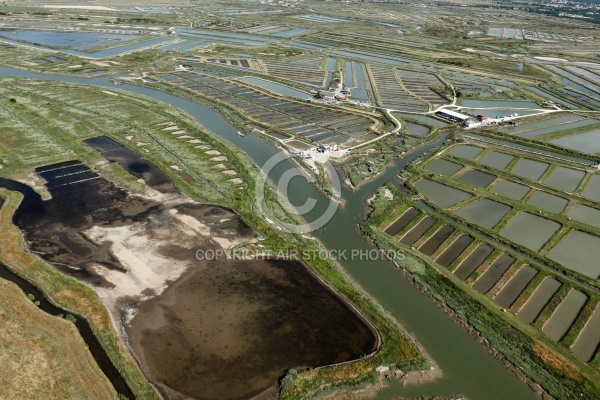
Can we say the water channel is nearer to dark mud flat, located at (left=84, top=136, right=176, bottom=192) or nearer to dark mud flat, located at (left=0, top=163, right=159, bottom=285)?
dark mud flat, located at (left=84, top=136, right=176, bottom=192)

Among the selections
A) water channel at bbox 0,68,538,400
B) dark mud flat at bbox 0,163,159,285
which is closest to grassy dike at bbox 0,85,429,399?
dark mud flat at bbox 0,163,159,285

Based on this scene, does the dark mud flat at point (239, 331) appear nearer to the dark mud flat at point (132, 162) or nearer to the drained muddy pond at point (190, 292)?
the drained muddy pond at point (190, 292)

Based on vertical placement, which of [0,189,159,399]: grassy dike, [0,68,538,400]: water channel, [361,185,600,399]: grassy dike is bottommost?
[0,189,159,399]: grassy dike

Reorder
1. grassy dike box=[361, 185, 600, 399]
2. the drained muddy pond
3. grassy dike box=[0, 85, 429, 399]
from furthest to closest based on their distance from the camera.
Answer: the drained muddy pond < grassy dike box=[361, 185, 600, 399] < grassy dike box=[0, 85, 429, 399]

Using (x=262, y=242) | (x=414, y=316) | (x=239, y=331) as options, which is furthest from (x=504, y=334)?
(x=262, y=242)

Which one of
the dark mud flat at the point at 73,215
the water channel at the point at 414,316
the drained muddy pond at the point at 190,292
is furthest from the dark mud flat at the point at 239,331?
the dark mud flat at the point at 73,215
